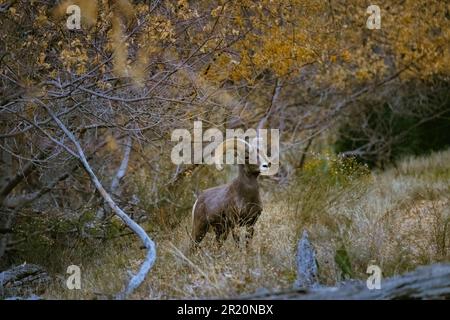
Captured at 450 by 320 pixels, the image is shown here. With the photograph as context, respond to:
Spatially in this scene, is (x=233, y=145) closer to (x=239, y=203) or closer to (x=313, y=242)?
(x=239, y=203)

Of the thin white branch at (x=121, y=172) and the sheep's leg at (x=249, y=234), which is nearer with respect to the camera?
the sheep's leg at (x=249, y=234)

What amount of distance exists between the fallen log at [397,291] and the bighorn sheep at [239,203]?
101 inches

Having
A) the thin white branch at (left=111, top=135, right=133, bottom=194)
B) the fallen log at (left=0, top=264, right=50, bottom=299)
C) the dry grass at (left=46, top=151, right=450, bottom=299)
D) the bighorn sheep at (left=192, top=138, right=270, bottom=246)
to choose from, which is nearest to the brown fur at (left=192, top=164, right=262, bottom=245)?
the bighorn sheep at (left=192, top=138, right=270, bottom=246)

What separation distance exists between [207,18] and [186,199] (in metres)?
2.82

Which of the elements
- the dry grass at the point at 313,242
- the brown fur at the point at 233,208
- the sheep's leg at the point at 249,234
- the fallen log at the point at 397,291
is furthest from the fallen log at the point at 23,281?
the fallen log at the point at 397,291

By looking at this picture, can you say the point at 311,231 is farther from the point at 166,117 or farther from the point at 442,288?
the point at 442,288

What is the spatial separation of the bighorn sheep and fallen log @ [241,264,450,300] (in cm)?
256

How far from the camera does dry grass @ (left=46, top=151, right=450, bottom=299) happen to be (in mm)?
7938

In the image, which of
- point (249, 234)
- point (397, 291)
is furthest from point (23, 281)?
point (397, 291)

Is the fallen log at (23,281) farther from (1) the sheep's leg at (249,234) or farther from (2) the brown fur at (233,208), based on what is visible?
(1) the sheep's leg at (249,234)

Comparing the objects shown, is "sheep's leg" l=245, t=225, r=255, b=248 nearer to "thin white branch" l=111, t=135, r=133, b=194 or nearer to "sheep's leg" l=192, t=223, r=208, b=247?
"sheep's leg" l=192, t=223, r=208, b=247

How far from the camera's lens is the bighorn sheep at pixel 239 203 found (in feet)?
30.6

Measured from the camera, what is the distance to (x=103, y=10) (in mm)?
9703

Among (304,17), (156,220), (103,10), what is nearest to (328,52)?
(304,17)
